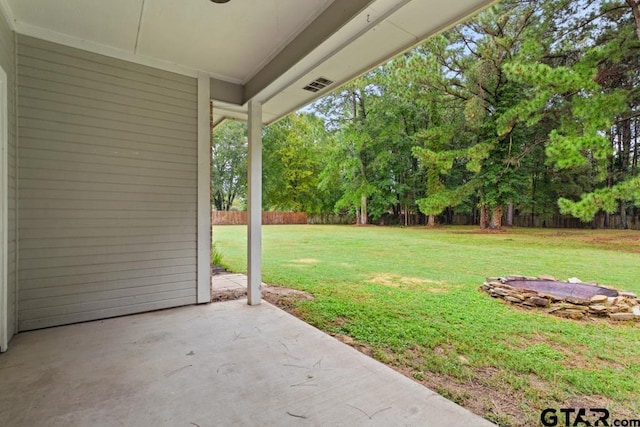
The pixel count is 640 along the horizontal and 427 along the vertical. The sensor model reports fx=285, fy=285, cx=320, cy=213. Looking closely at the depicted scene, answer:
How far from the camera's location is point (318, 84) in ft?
9.66

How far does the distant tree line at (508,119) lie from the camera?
3.06 m

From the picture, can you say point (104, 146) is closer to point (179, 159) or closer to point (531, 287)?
point (179, 159)

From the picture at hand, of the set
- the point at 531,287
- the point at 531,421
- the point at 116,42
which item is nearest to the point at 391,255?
the point at 531,287

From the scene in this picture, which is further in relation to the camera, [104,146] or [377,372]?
[104,146]

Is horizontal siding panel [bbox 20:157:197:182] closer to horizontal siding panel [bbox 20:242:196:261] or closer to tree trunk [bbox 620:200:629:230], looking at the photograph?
horizontal siding panel [bbox 20:242:196:261]

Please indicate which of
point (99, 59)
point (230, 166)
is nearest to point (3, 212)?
point (99, 59)

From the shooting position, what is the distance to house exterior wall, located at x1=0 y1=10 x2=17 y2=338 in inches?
91.6

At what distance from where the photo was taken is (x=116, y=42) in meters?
2.79

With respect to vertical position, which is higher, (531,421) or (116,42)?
(116,42)

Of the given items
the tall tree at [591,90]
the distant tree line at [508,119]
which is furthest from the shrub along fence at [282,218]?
the tall tree at [591,90]

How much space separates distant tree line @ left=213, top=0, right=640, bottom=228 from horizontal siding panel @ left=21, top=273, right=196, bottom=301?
3086 mm

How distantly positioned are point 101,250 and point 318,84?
279 cm

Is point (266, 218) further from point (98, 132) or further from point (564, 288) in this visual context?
point (564, 288)

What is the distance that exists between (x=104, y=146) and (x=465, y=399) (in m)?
3.77
